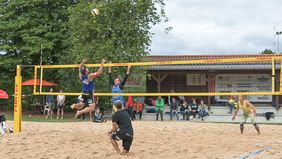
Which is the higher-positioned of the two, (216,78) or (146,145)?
(216,78)

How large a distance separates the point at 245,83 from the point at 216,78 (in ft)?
6.03

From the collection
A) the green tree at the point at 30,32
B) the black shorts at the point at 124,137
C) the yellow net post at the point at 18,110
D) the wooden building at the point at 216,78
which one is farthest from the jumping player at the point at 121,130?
the green tree at the point at 30,32

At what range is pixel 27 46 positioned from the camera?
27672mm

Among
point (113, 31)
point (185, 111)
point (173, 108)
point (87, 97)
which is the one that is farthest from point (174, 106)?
point (87, 97)

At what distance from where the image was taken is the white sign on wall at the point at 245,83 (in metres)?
26.6

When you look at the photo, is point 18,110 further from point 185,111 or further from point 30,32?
point 30,32

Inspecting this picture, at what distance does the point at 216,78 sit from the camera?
91.0 feet

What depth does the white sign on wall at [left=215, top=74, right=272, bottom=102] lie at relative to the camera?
2662 cm

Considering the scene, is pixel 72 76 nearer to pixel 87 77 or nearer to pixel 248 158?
pixel 87 77

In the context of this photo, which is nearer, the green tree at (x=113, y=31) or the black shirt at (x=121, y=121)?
the black shirt at (x=121, y=121)

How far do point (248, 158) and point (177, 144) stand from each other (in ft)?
8.01

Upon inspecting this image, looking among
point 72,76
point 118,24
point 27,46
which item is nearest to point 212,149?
point 118,24

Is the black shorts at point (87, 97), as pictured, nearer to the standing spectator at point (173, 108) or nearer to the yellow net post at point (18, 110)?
the yellow net post at point (18, 110)

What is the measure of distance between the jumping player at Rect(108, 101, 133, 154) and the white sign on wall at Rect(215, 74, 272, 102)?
17571mm
